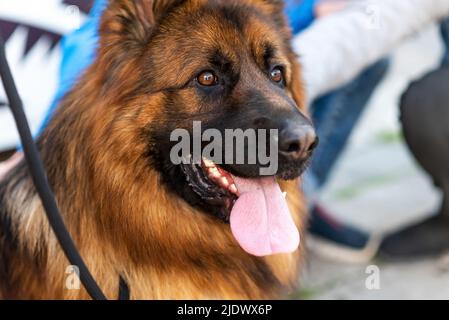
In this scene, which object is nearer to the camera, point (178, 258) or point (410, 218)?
point (178, 258)

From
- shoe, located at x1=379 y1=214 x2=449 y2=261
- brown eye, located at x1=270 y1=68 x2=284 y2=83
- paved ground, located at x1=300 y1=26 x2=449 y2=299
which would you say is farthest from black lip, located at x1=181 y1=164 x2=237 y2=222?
shoe, located at x1=379 y1=214 x2=449 y2=261

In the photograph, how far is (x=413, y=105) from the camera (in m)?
3.81

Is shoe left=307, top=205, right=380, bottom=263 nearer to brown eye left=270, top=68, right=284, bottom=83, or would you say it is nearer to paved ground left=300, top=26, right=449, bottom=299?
paved ground left=300, top=26, right=449, bottom=299

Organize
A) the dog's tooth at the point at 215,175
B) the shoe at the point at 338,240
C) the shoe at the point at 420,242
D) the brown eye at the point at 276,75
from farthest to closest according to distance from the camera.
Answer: the shoe at the point at 338,240 < the shoe at the point at 420,242 < the brown eye at the point at 276,75 < the dog's tooth at the point at 215,175

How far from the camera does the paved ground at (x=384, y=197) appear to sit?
371 centimetres

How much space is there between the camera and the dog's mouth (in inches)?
98.6

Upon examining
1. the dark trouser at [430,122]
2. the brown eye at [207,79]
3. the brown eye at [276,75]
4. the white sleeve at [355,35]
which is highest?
the white sleeve at [355,35]

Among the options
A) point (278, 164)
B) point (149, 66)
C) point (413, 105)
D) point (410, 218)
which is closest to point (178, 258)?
point (278, 164)

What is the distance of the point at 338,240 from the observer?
4.21 metres

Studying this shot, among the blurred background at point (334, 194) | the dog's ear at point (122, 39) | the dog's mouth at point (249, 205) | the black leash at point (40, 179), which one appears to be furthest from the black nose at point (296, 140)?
the blurred background at point (334, 194)

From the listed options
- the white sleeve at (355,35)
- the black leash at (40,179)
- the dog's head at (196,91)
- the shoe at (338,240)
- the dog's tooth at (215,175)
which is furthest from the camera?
the shoe at (338,240)

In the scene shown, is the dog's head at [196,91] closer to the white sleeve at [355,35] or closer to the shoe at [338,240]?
the white sleeve at [355,35]
